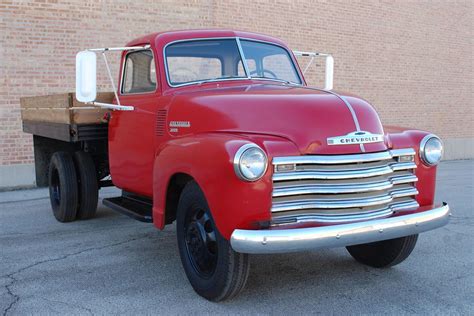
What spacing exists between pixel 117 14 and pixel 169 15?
1.07 m

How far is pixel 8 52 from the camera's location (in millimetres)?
8570

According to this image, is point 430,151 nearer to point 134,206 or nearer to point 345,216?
point 345,216

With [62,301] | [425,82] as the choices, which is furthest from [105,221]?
[425,82]

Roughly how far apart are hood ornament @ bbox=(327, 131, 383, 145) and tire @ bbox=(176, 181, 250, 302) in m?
1.01

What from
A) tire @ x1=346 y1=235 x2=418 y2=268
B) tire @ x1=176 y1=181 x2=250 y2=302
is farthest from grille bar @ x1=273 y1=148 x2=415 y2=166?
tire @ x1=346 y1=235 x2=418 y2=268

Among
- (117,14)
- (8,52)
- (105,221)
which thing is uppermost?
(117,14)

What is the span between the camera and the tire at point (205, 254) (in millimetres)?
3424

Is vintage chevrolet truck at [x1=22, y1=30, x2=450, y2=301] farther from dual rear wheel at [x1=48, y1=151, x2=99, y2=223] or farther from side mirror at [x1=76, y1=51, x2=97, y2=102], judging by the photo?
dual rear wheel at [x1=48, y1=151, x2=99, y2=223]

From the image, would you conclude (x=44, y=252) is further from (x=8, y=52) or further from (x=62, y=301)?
(x=8, y=52)

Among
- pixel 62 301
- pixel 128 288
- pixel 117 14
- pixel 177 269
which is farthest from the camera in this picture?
pixel 117 14

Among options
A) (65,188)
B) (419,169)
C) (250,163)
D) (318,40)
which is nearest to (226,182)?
(250,163)

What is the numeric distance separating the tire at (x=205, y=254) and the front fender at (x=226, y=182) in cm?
16

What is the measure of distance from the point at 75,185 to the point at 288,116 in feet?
11.7

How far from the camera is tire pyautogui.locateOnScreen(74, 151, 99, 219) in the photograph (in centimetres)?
620
